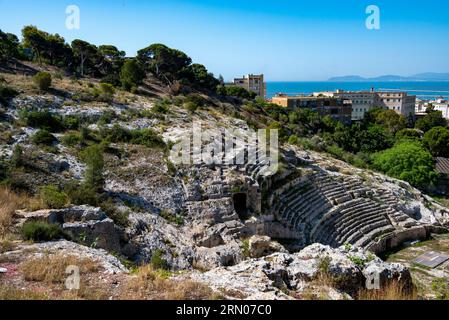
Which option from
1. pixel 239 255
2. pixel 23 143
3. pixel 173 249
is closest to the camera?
pixel 173 249

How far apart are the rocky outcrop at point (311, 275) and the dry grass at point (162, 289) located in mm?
335

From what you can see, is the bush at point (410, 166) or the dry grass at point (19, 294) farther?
the bush at point (410, 166)

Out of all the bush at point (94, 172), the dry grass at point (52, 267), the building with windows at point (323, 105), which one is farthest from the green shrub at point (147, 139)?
the building with windows at point (323, 105)

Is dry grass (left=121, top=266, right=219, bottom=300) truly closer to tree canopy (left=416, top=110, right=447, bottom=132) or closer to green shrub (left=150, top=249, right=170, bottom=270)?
green shrub (left=150, top=249, right=170, bottom=270)

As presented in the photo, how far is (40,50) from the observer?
34031 mm

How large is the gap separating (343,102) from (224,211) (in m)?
49.2

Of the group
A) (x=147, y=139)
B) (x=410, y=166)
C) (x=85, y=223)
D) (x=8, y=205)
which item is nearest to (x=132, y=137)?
(x=147, y=139)

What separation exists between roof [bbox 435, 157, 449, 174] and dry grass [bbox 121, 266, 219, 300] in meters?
32.0

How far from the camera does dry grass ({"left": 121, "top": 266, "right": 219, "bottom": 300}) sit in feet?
17.8

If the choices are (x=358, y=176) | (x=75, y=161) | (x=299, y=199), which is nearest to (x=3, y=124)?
(x=75, y=161)

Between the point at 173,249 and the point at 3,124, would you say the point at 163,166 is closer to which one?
the point at 173,249

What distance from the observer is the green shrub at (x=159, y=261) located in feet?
31.9

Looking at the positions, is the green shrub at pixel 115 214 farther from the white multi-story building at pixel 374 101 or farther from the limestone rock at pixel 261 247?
the white multi-story building at pixel 374 101

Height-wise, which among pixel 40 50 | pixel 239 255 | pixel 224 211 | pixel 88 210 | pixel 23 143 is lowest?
pixel 239 255
